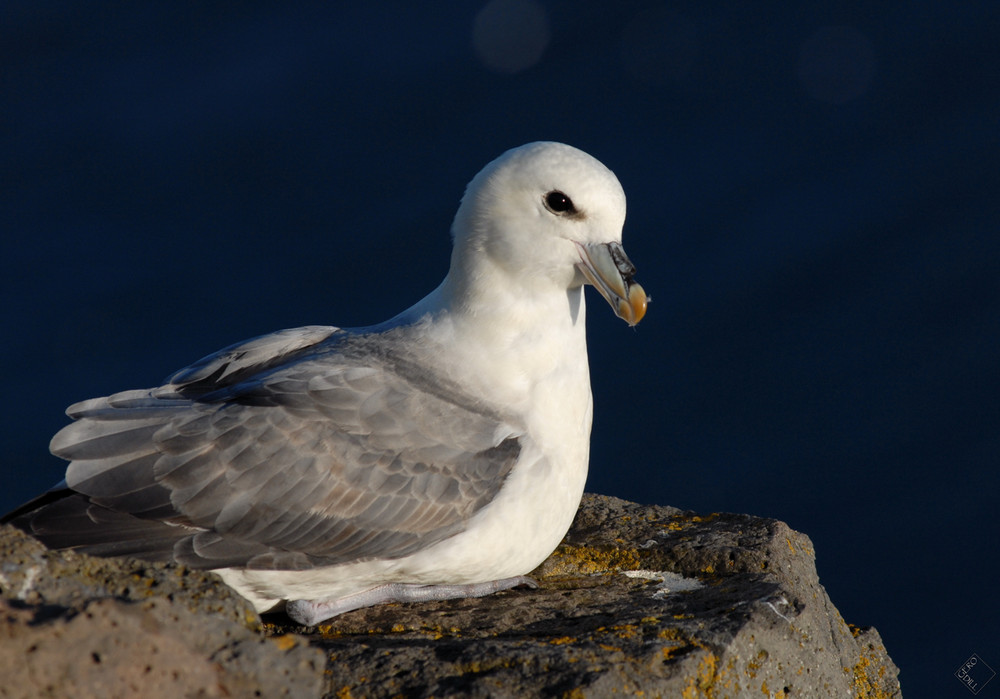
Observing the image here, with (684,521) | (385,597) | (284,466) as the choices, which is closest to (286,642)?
(284,466)

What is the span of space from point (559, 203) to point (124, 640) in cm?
265

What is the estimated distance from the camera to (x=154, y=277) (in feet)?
36.2

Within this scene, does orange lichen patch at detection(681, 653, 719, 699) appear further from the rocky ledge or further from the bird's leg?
the bird's leg

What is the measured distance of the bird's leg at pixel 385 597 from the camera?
4.63 m

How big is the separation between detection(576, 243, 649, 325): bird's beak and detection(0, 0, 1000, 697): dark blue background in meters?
5.31

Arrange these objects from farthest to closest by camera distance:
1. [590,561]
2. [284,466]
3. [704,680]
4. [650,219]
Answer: [650,219] < [590,561] < [284,466] < [704,680]

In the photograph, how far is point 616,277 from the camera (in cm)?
481

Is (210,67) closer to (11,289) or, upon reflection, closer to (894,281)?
(11,289)

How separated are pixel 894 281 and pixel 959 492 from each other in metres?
1.92

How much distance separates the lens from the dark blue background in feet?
32.8

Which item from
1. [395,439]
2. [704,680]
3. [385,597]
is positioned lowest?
[704,680]

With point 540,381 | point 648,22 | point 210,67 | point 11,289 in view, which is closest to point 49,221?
point 11,289

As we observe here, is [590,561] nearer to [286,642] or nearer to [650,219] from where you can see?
[286,642]

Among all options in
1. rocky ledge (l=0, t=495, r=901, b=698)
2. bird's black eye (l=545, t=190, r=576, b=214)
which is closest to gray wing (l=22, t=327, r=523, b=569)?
rocky ledge (l=0, t=495, r=901, b=698)
